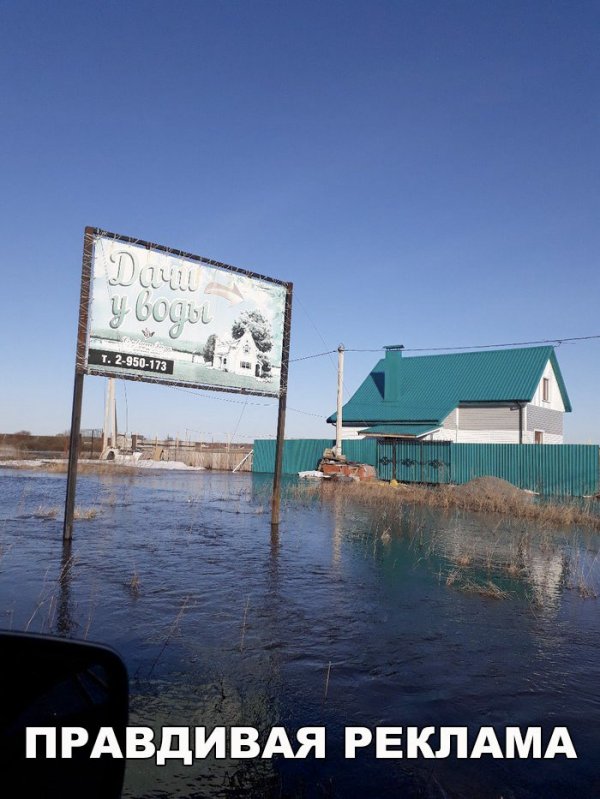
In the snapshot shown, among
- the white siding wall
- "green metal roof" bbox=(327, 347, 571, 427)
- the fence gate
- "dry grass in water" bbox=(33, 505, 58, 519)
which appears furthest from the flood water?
the white siding wall

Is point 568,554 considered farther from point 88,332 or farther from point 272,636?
point 88,332

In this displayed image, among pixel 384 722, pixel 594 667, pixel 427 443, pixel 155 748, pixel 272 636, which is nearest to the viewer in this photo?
pixel 155 748

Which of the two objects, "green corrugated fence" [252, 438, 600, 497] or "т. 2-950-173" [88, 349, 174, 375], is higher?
"т. 2-950-173" [88, 349, 174, 375]

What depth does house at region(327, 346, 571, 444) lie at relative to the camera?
33688 mm

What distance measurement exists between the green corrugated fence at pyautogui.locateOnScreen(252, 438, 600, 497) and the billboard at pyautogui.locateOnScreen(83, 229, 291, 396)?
1738cm

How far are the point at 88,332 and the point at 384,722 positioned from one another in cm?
895

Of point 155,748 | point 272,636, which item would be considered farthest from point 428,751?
point 272,636

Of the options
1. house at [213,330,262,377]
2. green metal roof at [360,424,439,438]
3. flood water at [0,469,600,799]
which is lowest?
flood water at [0,469,600,799]

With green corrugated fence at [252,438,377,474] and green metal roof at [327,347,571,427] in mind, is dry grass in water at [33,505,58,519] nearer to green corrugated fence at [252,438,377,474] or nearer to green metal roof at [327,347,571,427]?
green corrugated fence at [252,438,377,474]

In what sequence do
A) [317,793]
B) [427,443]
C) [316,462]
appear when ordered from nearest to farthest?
[317,793] → [427,443] → [316,462]

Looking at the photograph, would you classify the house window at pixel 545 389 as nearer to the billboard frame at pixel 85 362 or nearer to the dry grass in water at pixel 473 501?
the dry grass in water at pixel 473 501

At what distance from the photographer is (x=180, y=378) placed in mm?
12547

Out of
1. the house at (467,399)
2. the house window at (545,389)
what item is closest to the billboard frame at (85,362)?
the house at (467,399)

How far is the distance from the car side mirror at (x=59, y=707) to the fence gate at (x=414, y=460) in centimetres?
2944
